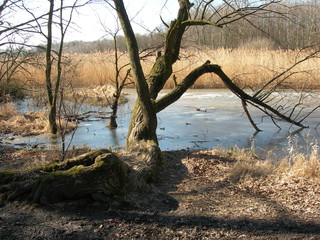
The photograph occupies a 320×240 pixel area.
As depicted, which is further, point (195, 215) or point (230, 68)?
point (230, 68)

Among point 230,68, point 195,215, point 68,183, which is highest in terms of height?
point 230,68

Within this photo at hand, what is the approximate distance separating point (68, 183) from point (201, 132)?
5.29 meters

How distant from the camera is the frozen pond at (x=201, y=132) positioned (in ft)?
24.5

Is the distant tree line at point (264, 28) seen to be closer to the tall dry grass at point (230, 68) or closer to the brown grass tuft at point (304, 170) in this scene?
the tall dry grass at point (230, 68)

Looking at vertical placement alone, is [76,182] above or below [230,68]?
below

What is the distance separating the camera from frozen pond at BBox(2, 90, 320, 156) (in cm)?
747

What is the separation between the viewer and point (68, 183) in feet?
12.0

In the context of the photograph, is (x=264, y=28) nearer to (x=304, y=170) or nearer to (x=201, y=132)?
(x=201, y=132)

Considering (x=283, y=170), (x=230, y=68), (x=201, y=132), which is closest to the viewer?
(x=283, y=170)

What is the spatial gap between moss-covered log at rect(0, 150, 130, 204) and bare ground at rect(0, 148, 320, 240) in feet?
0.34

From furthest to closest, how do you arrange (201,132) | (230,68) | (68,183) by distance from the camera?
1. (230,68)
2. (201,132)
3. (68,183)

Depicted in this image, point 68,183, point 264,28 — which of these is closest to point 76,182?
point 68,183

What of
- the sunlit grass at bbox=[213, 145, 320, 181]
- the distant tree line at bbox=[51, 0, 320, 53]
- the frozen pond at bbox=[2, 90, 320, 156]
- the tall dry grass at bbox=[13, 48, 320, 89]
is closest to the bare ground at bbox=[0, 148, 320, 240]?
the sunlit grass at bbox=[213, 145, 320, 181]

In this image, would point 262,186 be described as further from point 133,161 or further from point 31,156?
point 31,156
